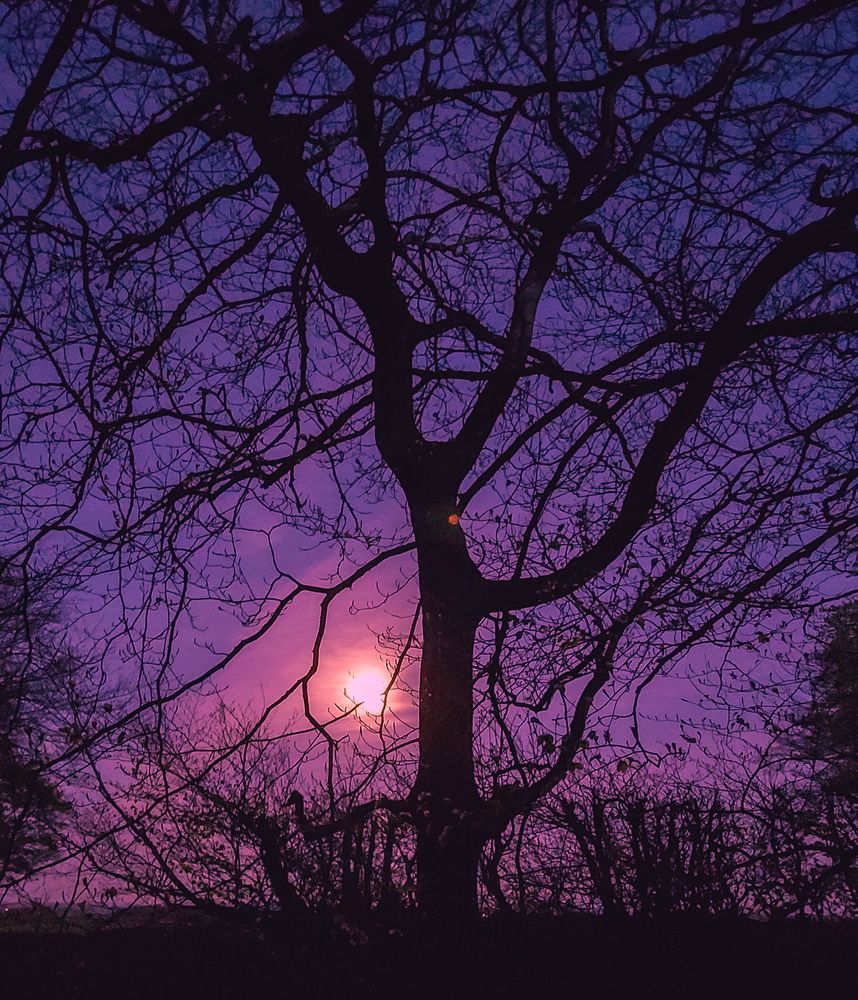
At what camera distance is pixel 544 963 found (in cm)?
489

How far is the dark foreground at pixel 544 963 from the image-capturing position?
4484mm

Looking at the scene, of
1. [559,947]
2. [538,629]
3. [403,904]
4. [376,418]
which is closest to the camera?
[559,947]

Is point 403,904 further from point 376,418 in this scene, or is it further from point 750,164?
point 750,164

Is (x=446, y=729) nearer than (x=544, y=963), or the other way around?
(x=544, y=963)

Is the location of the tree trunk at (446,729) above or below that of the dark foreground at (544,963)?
above

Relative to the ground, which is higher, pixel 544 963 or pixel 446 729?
pixel 446 729

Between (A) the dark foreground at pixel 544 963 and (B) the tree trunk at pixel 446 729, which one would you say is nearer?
(A) the dark foreground at pixel 544 963

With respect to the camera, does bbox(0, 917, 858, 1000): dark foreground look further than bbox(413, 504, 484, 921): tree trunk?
No

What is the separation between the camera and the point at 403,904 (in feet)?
19.3

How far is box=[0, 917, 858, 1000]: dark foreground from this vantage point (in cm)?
448

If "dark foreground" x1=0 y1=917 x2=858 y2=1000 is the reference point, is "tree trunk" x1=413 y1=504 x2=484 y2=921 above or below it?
above

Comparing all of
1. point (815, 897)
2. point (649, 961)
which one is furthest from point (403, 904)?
point (815, 897)

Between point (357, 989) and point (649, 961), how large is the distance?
5.29ft

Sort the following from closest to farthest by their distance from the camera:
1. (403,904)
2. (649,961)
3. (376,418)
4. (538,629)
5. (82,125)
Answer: (649,961) < (82,125) < (403,904) < (538,629) < (376,418)
